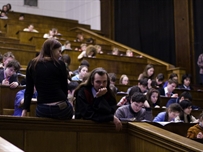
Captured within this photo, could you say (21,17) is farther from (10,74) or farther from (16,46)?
(10,74)

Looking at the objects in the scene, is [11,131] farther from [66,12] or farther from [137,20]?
[66,12]

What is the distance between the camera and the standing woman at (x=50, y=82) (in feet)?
8.66

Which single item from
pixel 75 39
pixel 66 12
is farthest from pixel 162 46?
pixel 66 12

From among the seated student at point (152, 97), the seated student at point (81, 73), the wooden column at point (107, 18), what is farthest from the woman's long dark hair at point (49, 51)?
the wooden column at point (107, 18)

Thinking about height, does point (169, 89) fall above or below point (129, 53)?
below

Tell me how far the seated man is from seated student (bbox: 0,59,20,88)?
1.33 metres

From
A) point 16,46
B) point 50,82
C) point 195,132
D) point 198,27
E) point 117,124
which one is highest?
point 198,27

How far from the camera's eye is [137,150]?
2.75 meters

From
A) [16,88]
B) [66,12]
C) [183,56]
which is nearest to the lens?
[16,88]

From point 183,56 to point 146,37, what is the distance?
1372mm

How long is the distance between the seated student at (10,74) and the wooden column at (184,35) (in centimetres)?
444

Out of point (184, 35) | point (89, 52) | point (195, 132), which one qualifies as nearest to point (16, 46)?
point (89, 52)

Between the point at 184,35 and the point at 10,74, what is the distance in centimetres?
476

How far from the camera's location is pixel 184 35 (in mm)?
8180
